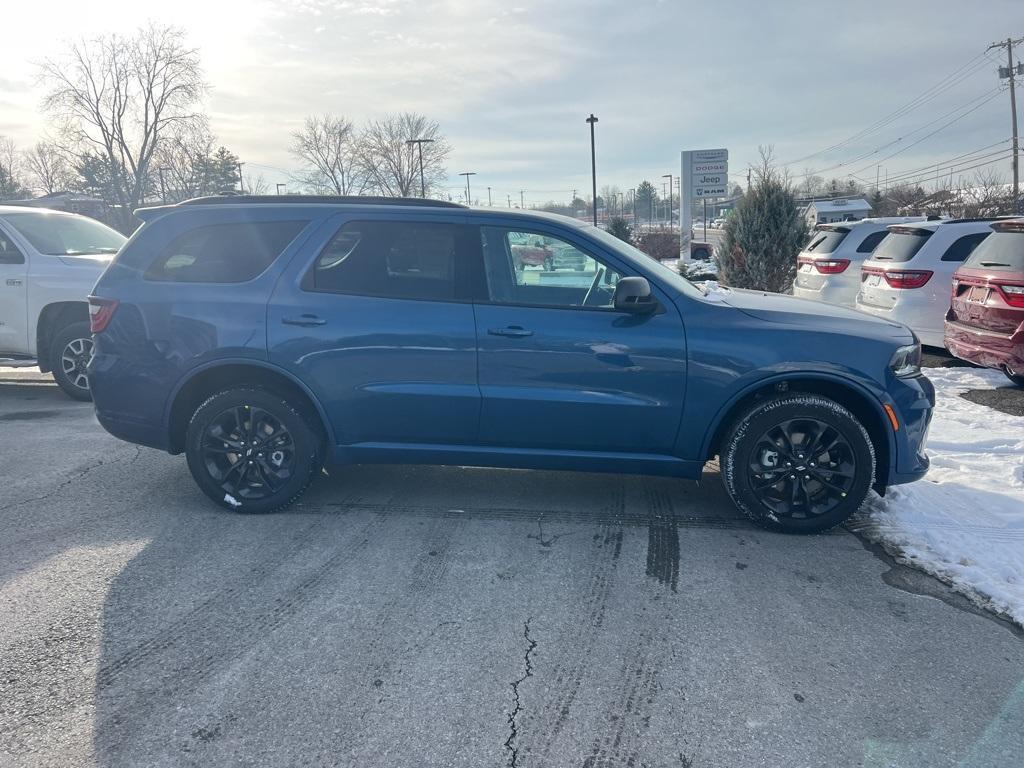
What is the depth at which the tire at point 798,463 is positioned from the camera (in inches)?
162

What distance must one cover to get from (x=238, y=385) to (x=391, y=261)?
1.21 m

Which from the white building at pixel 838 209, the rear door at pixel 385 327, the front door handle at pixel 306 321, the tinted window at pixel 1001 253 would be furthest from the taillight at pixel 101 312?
the white building at pixel 838 209

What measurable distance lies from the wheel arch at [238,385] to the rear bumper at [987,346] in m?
6.16

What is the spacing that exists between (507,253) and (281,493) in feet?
6.56

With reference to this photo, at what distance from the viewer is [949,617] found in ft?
11.0

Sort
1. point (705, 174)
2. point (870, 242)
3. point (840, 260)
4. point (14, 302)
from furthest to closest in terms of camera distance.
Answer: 1. point (705, 174)
2. point (870, 242)
3. point (840, 260)
4. point (14, 302)

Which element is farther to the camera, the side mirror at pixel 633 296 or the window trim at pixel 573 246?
the window trim at pixel 573 246

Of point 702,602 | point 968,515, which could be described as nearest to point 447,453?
point 702,602

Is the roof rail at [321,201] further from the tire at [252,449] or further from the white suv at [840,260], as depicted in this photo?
the white suv at [840,260]

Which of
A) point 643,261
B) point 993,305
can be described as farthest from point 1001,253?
point 643,261

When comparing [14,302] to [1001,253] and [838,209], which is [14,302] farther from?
[838,209]

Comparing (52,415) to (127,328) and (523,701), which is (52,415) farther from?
(523,701)

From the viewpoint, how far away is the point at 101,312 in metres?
4.54

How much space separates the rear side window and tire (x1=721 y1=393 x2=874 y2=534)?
115 inches
